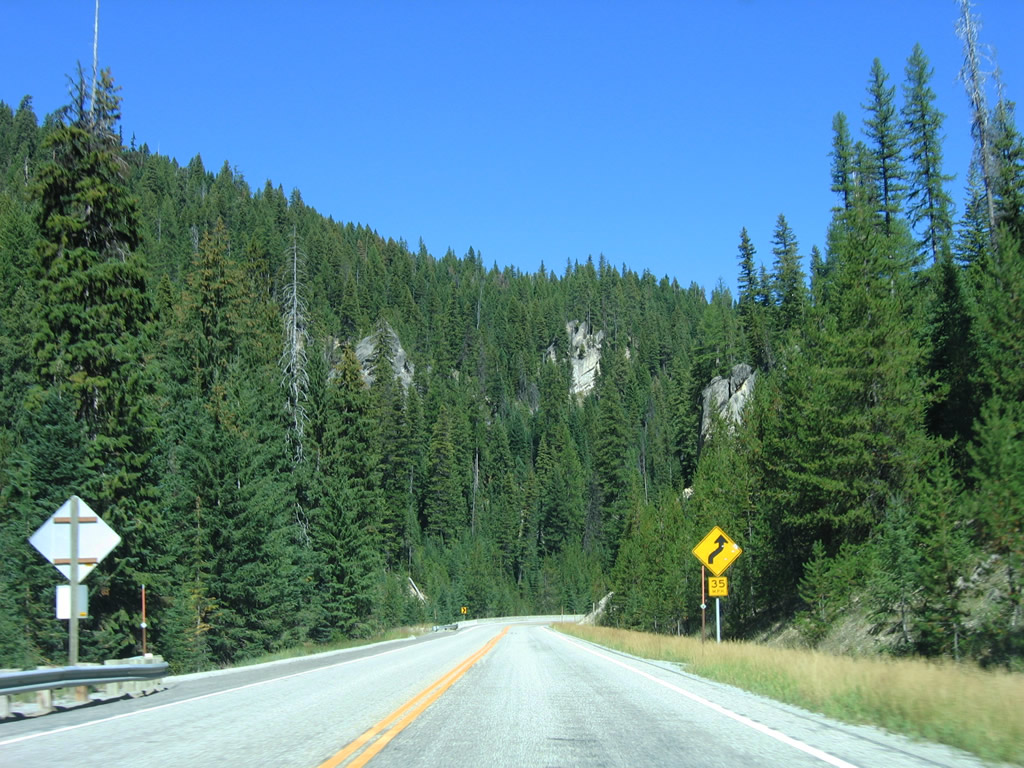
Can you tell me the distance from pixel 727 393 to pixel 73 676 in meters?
68.1

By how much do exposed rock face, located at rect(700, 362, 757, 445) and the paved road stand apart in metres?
57.5

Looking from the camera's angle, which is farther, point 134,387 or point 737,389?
point 737,389

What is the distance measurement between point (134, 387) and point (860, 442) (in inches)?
976

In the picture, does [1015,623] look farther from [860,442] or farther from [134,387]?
[134,387]

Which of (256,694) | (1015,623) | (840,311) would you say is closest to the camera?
(256,694)

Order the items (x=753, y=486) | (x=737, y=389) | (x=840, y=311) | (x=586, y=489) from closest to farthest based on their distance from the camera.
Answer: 1. (x=840, y=311)
2. (x=753, y=486)
3. (x=737, y=389)
4. (x=586, y=489)

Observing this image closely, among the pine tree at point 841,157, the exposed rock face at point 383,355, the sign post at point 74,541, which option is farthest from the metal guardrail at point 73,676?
the exposed rock face at point 383,355

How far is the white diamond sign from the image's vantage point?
13.0m

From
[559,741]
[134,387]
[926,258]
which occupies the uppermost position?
[926,258]

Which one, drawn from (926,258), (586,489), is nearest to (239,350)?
(926,258)

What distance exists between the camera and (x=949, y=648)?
2131cm

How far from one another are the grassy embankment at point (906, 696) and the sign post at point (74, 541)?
37.1 ft

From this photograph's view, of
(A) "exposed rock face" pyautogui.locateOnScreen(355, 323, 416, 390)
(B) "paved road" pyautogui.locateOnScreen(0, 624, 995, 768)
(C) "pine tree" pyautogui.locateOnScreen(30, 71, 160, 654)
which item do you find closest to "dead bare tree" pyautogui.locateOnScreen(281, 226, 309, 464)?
(C) "pine tree" pyautogui.locateOnScreen(30, 71, 160, 654)

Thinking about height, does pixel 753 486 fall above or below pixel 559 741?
above
